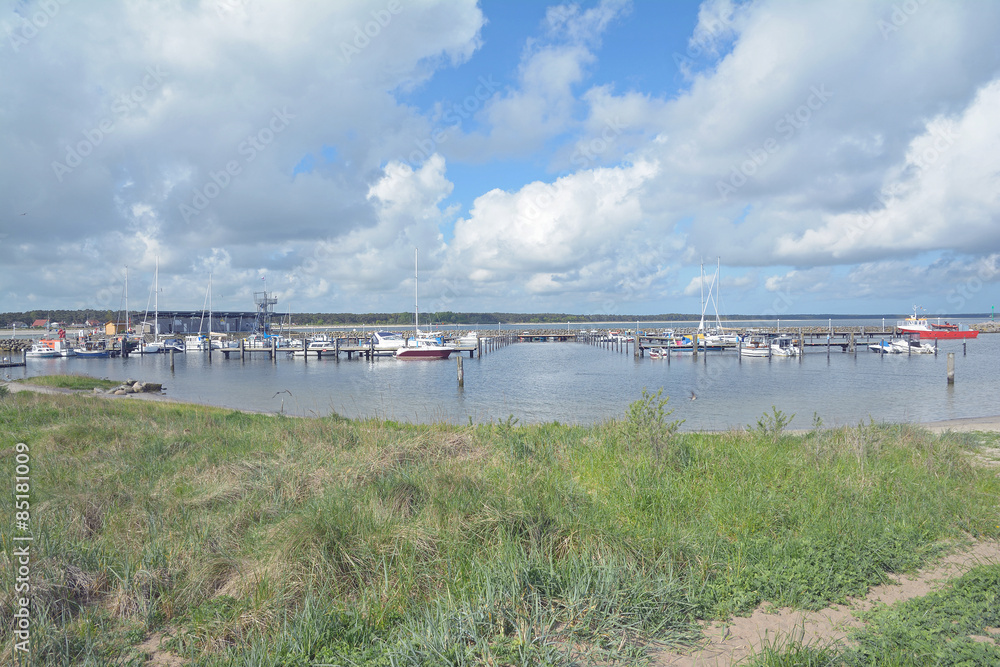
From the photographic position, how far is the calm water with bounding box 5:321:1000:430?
24.9 m

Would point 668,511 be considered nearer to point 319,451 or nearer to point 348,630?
point 348,630

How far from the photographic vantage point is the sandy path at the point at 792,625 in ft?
13.1

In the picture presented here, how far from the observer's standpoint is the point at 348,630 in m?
4.21

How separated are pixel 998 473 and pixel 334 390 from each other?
34853 mm

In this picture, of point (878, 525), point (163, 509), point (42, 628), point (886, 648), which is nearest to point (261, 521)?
point (163, 509)

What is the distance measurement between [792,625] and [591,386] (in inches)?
1315

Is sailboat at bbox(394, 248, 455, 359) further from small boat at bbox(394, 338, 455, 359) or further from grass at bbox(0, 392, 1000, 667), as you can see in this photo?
grass at bbox(0, 392, 1000, 667)

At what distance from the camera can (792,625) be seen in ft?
14.4

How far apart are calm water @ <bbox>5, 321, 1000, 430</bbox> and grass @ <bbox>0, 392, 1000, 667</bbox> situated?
22.7 ft

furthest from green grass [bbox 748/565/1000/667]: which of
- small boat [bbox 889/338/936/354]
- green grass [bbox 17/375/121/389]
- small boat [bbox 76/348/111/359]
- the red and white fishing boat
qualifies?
the red and white fishing boat

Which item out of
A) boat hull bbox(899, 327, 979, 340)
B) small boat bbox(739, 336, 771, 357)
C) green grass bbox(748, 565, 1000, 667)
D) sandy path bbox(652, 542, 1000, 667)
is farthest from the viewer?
boat hull bbox(899, 327, 979, 340)

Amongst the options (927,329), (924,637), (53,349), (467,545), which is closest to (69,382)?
(467,545)

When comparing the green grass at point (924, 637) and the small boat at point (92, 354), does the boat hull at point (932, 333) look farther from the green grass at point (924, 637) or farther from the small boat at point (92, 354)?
the small boat at point (92, 354)

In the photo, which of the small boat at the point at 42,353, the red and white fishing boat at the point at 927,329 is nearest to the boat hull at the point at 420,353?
the small boat at the point at 42,353
